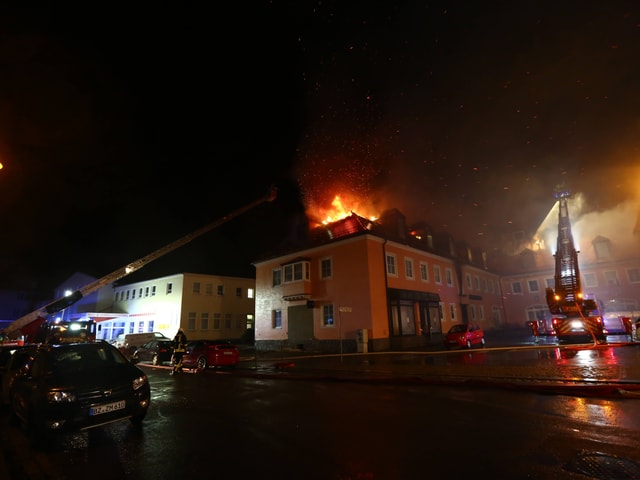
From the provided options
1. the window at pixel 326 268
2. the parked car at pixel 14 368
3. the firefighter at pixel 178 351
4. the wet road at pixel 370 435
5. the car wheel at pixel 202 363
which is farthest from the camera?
the window at pixel 326 268

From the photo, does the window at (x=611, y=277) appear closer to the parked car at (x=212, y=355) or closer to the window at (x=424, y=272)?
the window at (x=424, y=272)

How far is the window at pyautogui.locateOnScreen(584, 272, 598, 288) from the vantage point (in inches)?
1523

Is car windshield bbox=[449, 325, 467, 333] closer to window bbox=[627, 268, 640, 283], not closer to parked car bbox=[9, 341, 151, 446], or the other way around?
parked car bbox=[9, 341, 151, 446]

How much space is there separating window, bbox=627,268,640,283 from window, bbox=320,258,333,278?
34.3 meters

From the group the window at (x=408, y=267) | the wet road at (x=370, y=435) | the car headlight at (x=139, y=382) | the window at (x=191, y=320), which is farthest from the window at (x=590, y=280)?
the car headlight at (x=139, y=382)

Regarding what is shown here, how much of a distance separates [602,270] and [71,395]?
4835 centimetres

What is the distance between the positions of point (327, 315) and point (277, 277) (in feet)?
19.0

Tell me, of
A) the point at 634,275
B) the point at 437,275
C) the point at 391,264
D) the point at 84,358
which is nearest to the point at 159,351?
the point at 84,358

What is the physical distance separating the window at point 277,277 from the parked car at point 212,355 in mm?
10321

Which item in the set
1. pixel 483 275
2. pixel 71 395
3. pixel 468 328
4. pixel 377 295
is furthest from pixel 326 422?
pixel 483 275

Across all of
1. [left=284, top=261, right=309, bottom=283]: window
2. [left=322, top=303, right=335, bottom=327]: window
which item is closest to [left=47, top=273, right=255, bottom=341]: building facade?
[left=284, top=261, right=309, bottom=283]: window

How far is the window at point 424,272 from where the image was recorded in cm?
2714

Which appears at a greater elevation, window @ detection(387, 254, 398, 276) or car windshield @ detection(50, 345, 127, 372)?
window @ detection(387, 254, 398, 276)

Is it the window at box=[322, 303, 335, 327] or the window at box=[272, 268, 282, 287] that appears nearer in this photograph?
the window at box=[322, 303, 335, 327]
